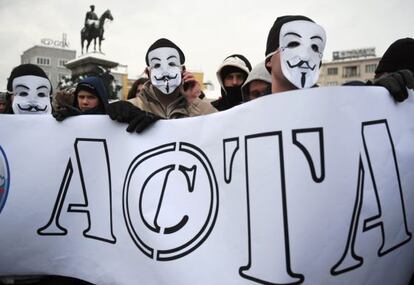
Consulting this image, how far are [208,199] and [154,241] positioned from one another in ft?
1.14

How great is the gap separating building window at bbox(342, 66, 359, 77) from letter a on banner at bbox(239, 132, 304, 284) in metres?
67.7

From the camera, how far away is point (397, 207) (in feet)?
4.89

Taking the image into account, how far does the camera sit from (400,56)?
7.56 feet

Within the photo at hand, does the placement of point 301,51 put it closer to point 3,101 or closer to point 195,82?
point 195,82

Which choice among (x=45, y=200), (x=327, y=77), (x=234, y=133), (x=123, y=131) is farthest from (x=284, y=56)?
(x=327, y=77)

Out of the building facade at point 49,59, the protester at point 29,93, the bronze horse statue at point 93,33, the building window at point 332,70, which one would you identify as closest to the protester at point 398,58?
the protester at point 29,93

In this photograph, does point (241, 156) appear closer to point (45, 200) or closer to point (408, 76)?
point (408, 76)

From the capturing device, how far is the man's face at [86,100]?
9.46 feet

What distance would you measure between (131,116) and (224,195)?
2.28 feet

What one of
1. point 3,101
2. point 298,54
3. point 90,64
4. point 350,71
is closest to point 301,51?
point 298,54

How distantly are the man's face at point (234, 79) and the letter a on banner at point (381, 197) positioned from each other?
80.0 inches

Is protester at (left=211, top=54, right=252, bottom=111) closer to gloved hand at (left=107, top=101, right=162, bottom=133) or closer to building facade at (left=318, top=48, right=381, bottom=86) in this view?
gloved hand at (left=107, top=101, right=162, bottom=133)

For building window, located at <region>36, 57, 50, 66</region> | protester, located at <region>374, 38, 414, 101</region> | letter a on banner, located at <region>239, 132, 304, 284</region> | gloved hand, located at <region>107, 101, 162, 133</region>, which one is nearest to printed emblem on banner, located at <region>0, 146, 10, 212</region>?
gloved hand, located at <region>107, 101, 162, 133</region>

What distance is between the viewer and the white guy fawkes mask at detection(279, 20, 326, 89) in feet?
5.67
